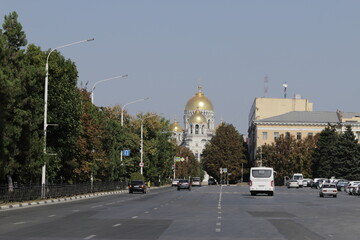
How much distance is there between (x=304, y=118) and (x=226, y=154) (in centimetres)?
1890

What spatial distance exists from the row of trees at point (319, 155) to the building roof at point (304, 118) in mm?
12828

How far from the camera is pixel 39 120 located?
149 ft

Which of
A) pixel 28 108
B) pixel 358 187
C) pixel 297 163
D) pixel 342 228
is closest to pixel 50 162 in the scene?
pixel 28 108

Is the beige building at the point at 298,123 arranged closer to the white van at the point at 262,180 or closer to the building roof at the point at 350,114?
the building roof at the point at 350,114

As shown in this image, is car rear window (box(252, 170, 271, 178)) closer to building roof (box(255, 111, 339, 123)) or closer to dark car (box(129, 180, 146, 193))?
dark car (box(129, 180, 146, 193))

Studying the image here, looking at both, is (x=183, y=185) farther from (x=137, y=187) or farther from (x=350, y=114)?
(x=350, y=114)

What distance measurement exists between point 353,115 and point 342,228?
15198cm

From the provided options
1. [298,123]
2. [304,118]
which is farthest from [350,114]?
[298,123]

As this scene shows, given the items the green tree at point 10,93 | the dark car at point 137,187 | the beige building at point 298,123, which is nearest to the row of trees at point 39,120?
the green tree at point 10,93

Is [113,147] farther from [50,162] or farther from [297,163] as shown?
[297,163]

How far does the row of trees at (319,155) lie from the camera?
391ft

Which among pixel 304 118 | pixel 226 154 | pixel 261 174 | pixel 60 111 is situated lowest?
pixel 261 174

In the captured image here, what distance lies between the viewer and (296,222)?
27281 millimetres

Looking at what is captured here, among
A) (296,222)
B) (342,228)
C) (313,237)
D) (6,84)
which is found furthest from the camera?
(6,84)
